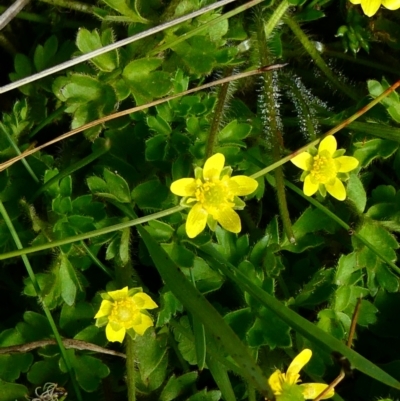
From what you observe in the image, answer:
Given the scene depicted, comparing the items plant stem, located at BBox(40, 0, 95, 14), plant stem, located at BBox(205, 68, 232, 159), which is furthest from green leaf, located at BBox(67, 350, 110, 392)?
plant stem, located at BBox(40, 0, 95, 14)

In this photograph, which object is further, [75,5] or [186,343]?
[75,5]

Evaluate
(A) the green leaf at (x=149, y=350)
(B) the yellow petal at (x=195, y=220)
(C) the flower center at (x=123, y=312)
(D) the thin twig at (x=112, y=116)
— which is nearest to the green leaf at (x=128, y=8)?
(D) the thin twig at (x=112, y=116)

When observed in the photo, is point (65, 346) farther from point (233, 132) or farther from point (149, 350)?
point (233, 132)

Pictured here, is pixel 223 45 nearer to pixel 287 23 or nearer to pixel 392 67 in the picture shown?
pixel 287 23

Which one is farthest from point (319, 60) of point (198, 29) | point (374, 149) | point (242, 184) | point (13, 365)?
point (13, 365)

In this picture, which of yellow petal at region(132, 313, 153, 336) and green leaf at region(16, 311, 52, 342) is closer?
yellow petal at region(132, 313, 153, 336)

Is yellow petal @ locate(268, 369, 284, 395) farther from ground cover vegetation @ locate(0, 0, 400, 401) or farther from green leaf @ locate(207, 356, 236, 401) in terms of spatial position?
green leaf @ locate(207, 356, 236, 401)
